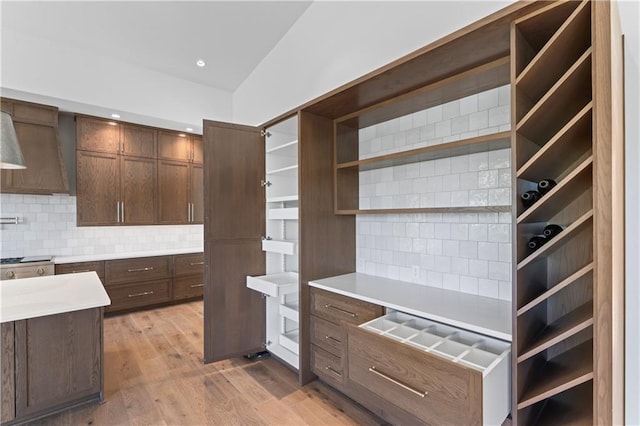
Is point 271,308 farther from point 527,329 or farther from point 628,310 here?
point 628,310

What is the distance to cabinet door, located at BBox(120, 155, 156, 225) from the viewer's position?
14.2ft

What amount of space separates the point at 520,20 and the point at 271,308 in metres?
2.67

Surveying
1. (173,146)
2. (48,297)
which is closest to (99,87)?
(173,146)

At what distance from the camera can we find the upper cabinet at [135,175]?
4066 mm

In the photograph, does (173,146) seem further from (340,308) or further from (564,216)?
(564,216)

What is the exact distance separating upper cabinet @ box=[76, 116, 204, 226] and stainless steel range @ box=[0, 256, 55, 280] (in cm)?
68

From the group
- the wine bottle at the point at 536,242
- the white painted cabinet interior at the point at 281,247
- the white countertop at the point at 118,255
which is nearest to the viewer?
the wine bottle at the point at 536,242

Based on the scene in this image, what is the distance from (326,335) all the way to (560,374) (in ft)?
4.44

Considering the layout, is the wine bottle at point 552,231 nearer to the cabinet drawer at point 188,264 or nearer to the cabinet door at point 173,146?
the cabinet drawer at point 188,264

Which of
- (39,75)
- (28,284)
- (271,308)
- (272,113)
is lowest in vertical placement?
(271,308)

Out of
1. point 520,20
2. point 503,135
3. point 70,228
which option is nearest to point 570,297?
point 503,135

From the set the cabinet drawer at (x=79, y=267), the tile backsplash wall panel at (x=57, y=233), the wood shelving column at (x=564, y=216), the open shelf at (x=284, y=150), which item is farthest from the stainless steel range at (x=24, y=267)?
the wood shelving column at (x=564, y=216)

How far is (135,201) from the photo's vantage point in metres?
4.41

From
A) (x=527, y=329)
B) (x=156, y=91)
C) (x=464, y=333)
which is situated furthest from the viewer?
(x=156, y=91)
